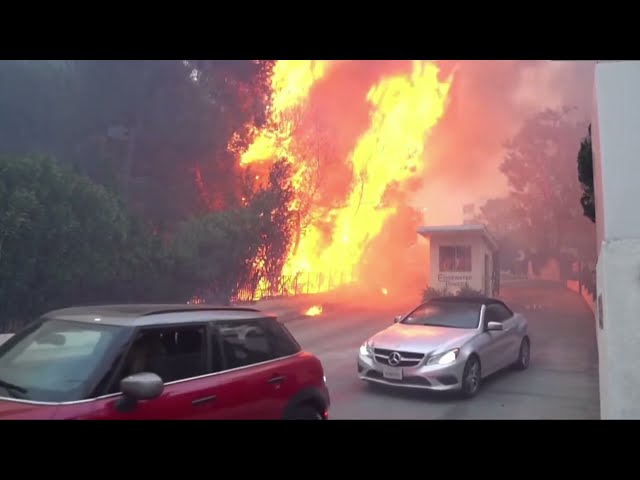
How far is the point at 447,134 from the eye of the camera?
16.6m

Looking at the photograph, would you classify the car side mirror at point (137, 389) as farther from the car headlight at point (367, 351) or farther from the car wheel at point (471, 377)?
the car wheel at point (471, 377)

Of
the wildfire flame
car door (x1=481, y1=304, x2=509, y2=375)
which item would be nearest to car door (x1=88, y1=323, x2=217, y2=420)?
car door (x1=481, y1=304, x2=509, y2=375)

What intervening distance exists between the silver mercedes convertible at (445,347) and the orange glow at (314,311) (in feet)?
19.2

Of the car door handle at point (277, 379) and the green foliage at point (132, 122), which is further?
the green foliage at point (132, 122)

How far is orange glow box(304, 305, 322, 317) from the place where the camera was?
14.8 m

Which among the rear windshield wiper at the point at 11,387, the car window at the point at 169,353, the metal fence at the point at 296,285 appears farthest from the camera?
the metal fence at the point at 296,285

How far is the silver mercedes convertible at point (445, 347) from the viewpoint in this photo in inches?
295

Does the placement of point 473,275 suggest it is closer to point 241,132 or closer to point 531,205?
point 531,205

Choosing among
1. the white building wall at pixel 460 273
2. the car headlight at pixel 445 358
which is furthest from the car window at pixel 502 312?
the white building wall at pixel 460 273

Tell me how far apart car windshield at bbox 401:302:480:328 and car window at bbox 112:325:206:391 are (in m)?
5.42

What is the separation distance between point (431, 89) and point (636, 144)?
43.4 feet

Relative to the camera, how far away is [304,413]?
4.64m

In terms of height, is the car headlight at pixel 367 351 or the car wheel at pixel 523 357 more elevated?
the car headlight at pixel 367 351

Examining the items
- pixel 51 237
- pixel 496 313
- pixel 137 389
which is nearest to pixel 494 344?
pixel 496 313
